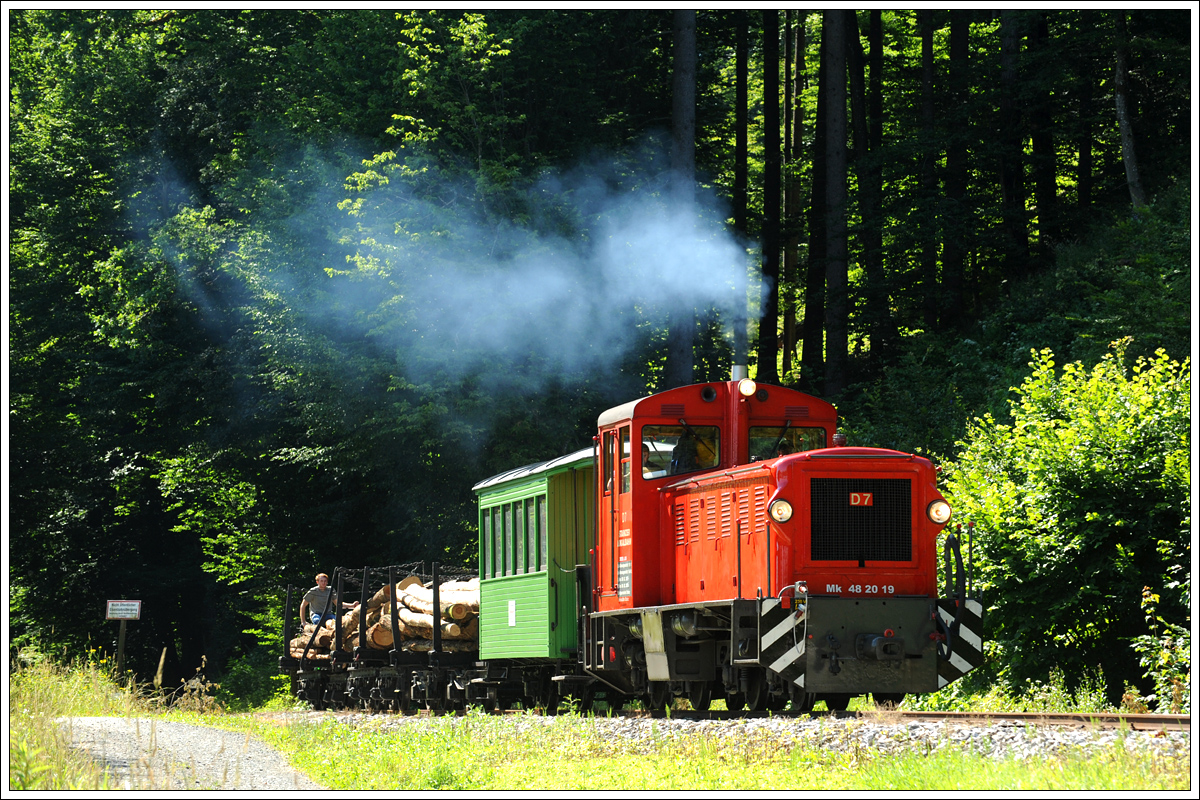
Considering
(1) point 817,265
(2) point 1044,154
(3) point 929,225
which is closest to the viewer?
(3) point 929,225

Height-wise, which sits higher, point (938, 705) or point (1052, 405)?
point (1052, 405)

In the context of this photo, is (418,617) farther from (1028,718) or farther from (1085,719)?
(1085,719)

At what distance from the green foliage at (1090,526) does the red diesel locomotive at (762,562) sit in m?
1.75

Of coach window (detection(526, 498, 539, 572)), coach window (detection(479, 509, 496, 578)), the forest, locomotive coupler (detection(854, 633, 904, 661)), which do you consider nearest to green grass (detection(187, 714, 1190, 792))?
locomotive coupler (detection(854, 633, 904, 661))

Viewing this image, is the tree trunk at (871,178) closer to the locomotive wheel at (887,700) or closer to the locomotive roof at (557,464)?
the locomotive roof at (557,464)

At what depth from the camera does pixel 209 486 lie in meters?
35.5

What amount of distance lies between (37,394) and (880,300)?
2246 cm

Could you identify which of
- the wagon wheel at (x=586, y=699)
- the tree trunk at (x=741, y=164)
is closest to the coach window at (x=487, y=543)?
the wagon wheel at (x=586, y=699)

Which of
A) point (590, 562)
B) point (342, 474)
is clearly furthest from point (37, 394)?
point (590, 562)

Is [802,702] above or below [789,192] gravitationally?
below

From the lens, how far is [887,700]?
42.4 ft

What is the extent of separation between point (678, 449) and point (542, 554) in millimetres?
2856

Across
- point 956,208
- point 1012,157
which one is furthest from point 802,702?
point 1012,157

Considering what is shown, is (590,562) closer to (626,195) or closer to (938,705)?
(938,705)
